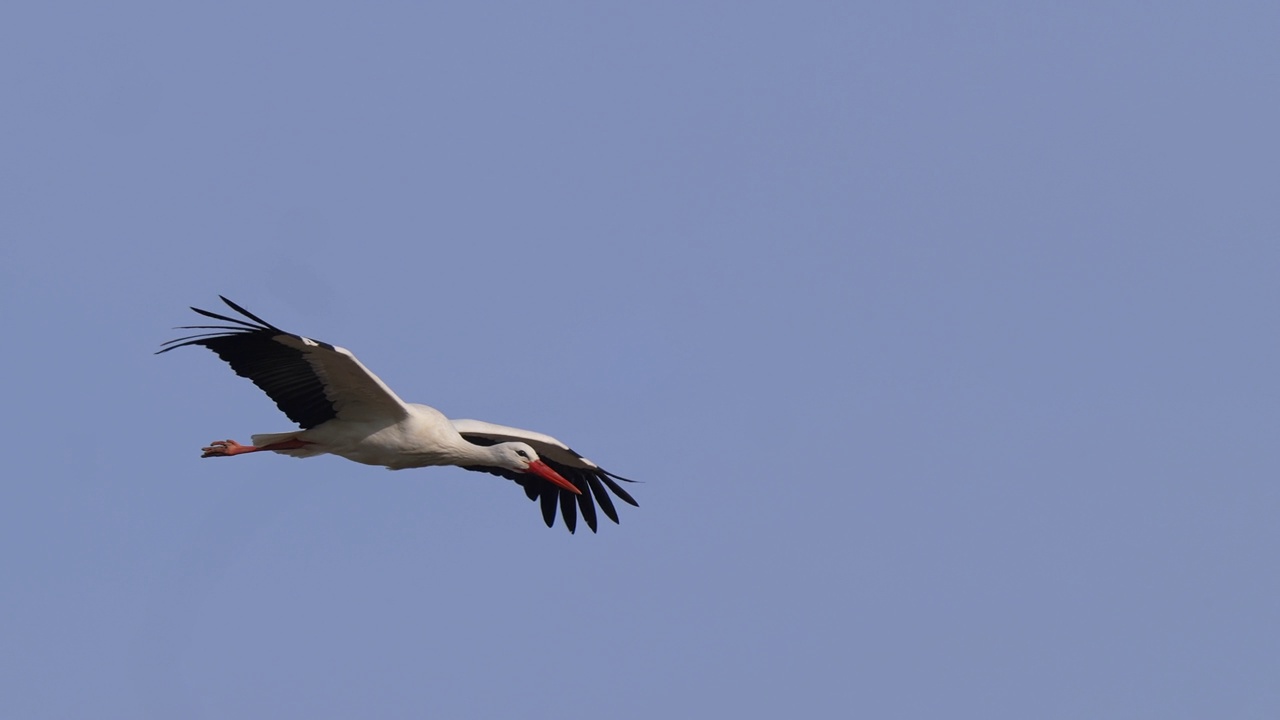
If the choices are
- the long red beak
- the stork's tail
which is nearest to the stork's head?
the long red beak

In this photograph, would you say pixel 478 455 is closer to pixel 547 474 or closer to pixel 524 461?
pixel 524 461

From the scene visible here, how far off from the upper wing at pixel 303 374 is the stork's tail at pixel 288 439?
17 cm

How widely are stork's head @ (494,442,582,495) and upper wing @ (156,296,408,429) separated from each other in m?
1.39

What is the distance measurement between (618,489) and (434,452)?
9.26 feet

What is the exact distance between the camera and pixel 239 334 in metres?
15.8

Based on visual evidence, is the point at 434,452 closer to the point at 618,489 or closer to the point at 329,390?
the point at 329,390

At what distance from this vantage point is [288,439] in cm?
1691

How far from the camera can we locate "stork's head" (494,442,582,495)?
17.9 meters

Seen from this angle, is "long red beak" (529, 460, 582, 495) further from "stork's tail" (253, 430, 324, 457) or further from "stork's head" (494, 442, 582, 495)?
"stork's tail" (253, 430, 324, 457)

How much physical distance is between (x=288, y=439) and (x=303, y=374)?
2.68 ft

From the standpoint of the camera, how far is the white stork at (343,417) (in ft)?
52.2

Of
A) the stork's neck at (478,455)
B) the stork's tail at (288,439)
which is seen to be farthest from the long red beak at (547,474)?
the stork's tail at (288,439)

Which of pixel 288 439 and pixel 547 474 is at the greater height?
pixel 547 474

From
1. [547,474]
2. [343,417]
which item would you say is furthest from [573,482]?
[343,417]
